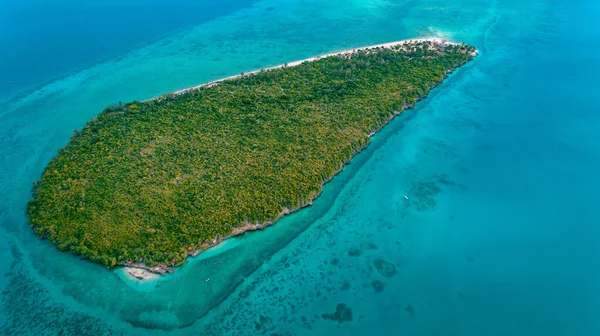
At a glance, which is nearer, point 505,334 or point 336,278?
point 505,334

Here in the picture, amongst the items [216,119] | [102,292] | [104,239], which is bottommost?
[102,292]

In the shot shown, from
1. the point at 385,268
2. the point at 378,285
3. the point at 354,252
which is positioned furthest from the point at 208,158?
the point at 378,285

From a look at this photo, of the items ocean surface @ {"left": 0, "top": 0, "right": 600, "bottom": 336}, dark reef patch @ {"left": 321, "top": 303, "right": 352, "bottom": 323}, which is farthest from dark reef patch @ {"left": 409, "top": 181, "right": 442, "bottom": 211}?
dark reef patch @ {"left": 321, "top": 303, "right": 352, "bottom": 323}

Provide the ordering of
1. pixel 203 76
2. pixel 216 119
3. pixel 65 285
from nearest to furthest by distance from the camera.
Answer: pixel 65 285 < pixel 216 119 < pixel 203 76

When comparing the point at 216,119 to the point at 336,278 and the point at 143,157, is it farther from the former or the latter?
the point at 336,278

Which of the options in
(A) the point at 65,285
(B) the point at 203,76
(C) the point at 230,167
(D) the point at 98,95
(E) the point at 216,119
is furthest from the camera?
(B) the point at 203,76

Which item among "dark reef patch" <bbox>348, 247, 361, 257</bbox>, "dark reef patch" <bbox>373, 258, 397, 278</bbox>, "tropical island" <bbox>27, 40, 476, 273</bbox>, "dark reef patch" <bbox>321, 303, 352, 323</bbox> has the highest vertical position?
"tropical island" <bbox>27, 40, 476, 273</bbox>

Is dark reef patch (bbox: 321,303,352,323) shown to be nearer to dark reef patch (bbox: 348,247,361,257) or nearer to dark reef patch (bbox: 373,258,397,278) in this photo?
dark reef patch (bbox: 373,258,397,278)

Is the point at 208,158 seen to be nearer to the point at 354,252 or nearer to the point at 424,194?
the point at 354,252

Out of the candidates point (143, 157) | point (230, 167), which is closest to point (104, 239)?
point (143, 157)
